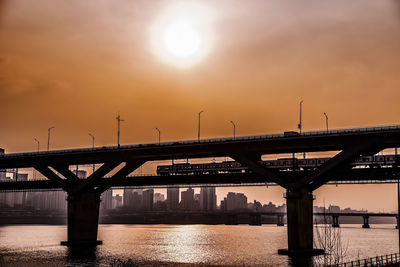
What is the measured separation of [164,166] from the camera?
96.2m

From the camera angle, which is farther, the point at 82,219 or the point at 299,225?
the point at 82,219

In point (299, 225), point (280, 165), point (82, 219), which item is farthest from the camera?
point (82, 219)

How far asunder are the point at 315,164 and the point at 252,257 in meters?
18.1

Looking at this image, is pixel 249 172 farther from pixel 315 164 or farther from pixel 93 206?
pixel 93 206

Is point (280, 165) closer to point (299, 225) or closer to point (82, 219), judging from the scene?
point (299, 225)

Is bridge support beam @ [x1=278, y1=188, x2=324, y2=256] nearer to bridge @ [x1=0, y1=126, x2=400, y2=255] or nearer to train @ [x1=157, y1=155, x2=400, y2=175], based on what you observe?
bridge @ [x1=0, y1=126, x2=400, y2=255]

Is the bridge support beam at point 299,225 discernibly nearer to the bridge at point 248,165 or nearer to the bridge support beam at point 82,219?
the bridge at point 248,165

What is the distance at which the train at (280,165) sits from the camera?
75.0 metres

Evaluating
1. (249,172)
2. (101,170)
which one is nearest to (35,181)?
(101,170)

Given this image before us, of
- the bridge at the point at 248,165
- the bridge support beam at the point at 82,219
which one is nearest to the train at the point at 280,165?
the bridge at the point at 248,165

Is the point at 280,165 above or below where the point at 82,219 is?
above

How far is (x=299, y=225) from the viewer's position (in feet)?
224

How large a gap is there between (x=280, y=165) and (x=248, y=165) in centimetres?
1026

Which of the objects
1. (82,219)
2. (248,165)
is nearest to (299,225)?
(248,165)
